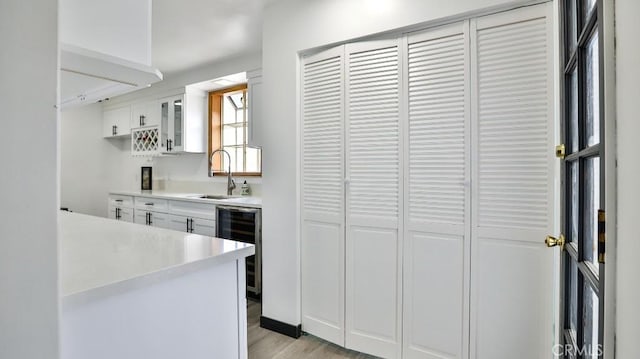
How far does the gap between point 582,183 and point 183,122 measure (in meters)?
4.05

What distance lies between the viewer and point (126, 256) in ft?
3.60

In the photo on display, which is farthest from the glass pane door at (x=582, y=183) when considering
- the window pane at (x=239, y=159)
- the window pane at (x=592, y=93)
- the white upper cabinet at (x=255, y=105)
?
the window pane at (x=239, y=159)

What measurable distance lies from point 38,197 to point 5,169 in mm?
59

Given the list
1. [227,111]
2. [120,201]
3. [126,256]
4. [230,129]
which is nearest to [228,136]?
[230,129]

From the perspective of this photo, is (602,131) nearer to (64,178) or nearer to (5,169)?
(5,169)

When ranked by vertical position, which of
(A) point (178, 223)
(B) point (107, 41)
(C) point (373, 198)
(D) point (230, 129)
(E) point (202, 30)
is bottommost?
(A) point (178, 223)

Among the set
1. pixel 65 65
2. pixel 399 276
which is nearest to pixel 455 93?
pixel 399 276

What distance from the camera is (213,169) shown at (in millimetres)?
4277

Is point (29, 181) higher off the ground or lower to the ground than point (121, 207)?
higher

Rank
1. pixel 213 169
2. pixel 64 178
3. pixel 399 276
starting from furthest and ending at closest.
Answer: pixel 64 178 → pixel 213 169 → pixel 399 276

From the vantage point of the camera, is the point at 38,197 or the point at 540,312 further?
the point at 540,312

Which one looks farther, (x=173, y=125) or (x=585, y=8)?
(x=173, y=125)

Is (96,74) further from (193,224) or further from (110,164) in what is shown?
(110,164)

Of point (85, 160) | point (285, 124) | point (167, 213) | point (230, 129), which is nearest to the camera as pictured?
point (285, 124)
